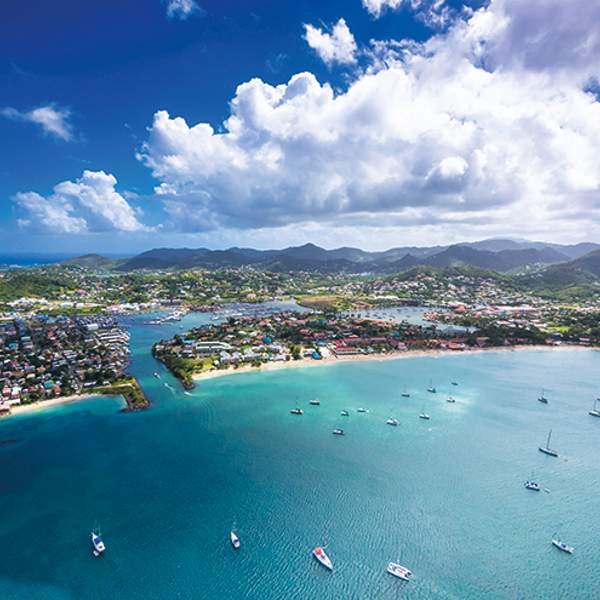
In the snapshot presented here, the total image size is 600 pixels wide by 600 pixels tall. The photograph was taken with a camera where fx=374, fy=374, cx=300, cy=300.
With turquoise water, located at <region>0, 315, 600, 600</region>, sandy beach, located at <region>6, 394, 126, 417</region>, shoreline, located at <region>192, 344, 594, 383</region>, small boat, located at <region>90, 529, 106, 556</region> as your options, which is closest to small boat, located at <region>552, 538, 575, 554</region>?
turquoise water, located at <region>0, 315, 600, 600</region>

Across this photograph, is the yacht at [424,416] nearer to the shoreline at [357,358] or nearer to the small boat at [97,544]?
the shoreline at [357,358]

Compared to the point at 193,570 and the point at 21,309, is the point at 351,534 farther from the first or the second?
the point at 21,309

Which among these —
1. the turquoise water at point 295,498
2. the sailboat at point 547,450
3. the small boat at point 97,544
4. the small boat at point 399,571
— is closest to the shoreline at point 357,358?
the turquoise water at point 295,498

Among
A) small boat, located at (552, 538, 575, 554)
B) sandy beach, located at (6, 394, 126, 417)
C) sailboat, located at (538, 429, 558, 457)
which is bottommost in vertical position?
sailboat, located at (538, 429, 558, 457)

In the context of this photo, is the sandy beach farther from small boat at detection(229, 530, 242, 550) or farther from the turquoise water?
small boat at detection(229, 530, 242, 550)

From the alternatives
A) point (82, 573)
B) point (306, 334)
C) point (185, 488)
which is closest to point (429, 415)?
point (185, 488)
